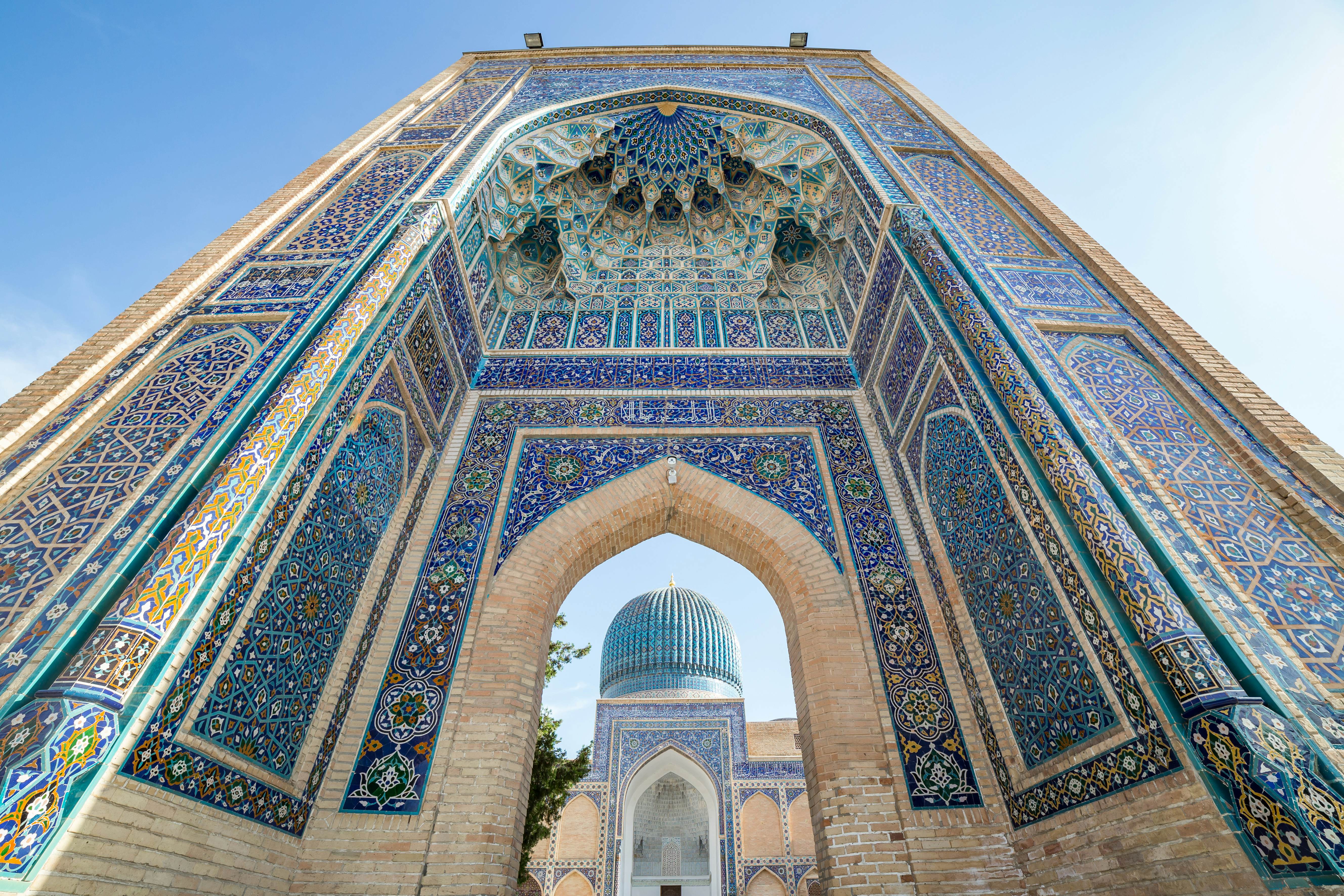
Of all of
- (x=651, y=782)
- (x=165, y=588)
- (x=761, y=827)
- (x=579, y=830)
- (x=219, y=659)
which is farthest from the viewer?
(x=651, y=782)

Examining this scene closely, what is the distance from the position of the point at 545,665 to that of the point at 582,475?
135 centimetres

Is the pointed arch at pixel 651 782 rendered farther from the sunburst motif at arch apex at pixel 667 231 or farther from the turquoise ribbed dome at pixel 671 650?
the sunburst motif at arch apex at pixel 667 231

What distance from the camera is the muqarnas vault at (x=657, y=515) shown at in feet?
7.64

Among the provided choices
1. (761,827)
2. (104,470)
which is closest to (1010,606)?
(104,470)

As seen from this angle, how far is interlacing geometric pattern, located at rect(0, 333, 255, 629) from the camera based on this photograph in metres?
2.64

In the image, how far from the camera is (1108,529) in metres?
2.68

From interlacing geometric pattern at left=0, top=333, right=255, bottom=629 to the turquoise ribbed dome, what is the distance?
11.6 meters

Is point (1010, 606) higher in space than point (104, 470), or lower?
lower

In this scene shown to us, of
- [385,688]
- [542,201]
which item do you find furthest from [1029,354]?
[542,201]

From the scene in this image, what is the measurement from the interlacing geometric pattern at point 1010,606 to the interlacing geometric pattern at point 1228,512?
67 cm

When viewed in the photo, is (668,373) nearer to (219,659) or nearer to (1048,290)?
(1048,290)

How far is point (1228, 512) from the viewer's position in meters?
3.05

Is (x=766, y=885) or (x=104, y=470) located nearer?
(x=104, y=470)

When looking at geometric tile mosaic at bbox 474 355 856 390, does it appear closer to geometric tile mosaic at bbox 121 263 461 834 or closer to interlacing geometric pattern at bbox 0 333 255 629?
geometric tile mosaic at bbox 121 263 461 834
